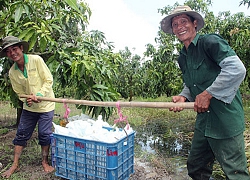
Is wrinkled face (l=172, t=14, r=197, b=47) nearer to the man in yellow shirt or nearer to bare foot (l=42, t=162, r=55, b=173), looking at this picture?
the man in yellow shirt

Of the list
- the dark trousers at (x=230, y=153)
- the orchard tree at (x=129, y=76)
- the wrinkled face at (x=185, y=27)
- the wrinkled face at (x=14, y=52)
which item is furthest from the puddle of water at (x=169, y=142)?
the orchard tree at (x=129, y=76)

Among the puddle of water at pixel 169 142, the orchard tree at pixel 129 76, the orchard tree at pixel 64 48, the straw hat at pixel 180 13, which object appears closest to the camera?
the straw hat at pixel 180 13

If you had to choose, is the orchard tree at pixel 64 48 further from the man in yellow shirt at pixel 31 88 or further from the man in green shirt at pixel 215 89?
the man in green shirt at pixel 215 89

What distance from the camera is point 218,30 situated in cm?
694

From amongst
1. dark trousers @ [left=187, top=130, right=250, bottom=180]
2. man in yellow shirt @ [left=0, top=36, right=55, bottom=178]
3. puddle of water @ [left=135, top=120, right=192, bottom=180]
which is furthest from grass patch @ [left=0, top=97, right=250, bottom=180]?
dark trousers @ [left=187, top=130, right=250, bottom=180]

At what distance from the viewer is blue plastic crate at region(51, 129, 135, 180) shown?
6.61ft

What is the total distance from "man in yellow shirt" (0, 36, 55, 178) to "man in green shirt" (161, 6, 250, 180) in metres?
1.37

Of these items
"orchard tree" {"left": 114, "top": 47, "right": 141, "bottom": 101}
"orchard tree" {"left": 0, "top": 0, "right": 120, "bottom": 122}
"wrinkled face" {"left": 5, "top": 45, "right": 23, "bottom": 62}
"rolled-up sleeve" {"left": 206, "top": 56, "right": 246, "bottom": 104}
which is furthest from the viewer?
"orchard tree" {"left": 114, "top": 47, "right": 141, "bottom": 101}

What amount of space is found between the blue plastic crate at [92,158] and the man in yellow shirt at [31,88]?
348 millimetres

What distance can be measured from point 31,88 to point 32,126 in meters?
0.44

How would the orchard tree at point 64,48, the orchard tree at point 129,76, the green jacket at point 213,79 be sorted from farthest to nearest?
the orchard tree at point 129,76, the orchard tree at point 64,48, the green jacket at point 213,79

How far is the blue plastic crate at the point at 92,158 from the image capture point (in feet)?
6.61

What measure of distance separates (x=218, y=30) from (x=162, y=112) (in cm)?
311

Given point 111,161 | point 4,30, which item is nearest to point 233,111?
point 111,161
